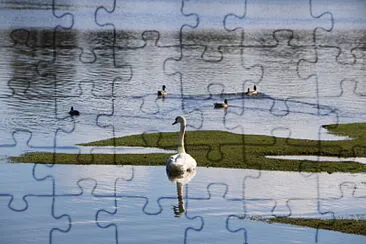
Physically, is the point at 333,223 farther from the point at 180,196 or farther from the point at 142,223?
the point at 180,196

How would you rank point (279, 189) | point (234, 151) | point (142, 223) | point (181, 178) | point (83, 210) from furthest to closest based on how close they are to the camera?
point (234, 151)
point (181, 178)
point (279, 189)
point (83, 210)
point (142, 223)

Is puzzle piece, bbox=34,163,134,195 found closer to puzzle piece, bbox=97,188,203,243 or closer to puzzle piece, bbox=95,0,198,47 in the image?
puzzle piece, bbox=97,188,203,243

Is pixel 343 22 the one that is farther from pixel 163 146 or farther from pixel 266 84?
pixel 163 146

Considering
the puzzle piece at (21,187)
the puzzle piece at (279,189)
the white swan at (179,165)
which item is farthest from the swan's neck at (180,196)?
the puzzle piece at (21,187)

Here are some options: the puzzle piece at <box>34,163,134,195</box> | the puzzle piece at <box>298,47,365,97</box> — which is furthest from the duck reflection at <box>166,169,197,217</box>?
the puzzle piece at <box>298,47,365,97</box>

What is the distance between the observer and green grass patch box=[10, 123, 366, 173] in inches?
1275

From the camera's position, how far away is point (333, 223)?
25.0 metres

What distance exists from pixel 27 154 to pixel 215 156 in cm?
526

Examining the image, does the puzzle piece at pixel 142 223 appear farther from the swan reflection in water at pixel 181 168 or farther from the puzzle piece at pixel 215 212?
the swan reflection in water at pixel 181 168

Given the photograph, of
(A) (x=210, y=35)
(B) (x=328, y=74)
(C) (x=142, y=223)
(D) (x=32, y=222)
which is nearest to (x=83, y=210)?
(D) (x=32, y=222)

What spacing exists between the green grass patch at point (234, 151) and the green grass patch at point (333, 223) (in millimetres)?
6533

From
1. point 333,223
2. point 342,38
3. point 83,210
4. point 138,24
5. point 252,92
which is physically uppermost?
point 138,24
